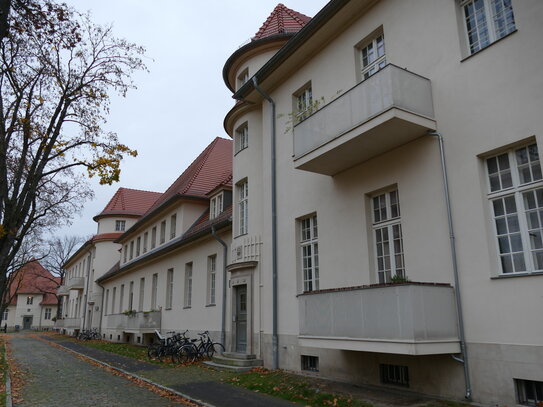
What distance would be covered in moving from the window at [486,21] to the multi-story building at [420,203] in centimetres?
2

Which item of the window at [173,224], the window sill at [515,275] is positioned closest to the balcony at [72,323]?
the window at [173,224]

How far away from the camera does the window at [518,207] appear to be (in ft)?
22.8

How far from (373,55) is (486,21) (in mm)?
3000

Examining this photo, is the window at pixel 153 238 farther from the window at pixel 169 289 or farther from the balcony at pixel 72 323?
the balcony at pixel 72 323

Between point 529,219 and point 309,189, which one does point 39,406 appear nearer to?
point 309,189

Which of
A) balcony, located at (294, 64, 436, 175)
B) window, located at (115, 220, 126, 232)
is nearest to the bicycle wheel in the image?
balcony, located at (294, 64, 436, 175)

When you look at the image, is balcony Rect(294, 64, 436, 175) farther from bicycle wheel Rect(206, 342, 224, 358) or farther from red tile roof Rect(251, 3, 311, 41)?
bicycle wheel Rect(206, 342, 224, 358)

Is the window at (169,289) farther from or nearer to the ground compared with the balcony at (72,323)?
farther from the ground

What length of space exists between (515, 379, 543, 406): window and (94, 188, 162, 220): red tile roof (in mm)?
37436

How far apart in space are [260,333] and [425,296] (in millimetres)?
7363

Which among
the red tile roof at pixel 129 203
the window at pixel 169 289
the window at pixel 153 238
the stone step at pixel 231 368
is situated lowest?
the stone step at pixel 231 368

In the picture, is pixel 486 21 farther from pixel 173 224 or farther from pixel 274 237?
pixel 173 224

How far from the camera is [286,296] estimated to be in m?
12.6

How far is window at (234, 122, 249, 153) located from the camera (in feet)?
54.1
